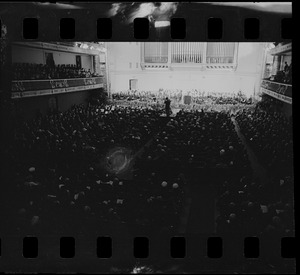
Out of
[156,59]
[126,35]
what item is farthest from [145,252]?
[126,35]

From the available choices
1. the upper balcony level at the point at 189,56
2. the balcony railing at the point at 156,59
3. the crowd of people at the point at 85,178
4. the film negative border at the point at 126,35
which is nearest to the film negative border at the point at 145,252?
the film negative border at the point at 126,35

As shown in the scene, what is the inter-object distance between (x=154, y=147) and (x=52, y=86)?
3.81 m

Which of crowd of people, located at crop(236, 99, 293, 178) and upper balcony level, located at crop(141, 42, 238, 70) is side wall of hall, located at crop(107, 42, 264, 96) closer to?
upper balcony level, located at crop(141, 42, 238, 70)

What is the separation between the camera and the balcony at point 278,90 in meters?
10.8

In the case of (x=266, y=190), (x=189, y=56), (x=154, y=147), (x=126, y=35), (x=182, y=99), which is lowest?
(x=266, y=190)

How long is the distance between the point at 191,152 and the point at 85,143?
3188 millimetres

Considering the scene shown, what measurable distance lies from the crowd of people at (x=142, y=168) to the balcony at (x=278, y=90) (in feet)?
1.64

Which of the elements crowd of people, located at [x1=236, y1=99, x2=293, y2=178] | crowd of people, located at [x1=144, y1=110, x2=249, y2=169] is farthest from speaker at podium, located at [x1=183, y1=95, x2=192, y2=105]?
crowd of people, located at [x1=236, y1=99, x2=293, y2=178]

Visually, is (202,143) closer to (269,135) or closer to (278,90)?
(269,135)

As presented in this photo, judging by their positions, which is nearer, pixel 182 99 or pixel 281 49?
pixel 281 49

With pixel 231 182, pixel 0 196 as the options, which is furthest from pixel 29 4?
pixel 231 182

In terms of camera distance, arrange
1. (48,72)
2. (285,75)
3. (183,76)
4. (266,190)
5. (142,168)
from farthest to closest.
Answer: (48,72) → (183,76) → (142,168) → (285,75) → (266,190)

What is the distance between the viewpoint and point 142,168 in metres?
11.6

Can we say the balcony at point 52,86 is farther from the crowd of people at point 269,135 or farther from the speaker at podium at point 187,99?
the crowd of people at point 269,135
